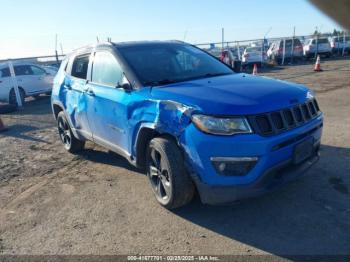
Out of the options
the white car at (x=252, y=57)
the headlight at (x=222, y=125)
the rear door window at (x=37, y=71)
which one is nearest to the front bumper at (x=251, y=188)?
the headlight at (x=222, y=125)

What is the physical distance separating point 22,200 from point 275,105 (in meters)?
3.49

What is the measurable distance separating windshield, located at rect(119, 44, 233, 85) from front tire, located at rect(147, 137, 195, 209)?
846 millimetres

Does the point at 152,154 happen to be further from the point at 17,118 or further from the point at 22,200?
the point at 17,118

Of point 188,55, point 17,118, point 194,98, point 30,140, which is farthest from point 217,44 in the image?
point 194,98

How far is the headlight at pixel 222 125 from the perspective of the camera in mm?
3533

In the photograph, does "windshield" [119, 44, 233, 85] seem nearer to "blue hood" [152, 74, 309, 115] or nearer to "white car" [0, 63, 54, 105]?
"blue hood" [152, 74, 309, 115]

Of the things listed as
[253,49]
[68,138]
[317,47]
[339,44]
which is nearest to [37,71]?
[68,138]

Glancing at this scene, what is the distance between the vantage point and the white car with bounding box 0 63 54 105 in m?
14.4

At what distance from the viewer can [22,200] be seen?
16.5 ft

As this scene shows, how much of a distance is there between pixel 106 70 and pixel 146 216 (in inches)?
82.1

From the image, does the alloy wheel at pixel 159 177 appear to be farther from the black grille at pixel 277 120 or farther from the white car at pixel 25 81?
the white car at pixel 25 81

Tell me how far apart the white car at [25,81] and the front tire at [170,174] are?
39.1 feet

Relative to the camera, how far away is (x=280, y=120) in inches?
146

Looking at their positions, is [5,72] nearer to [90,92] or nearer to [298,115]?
[90,92]
